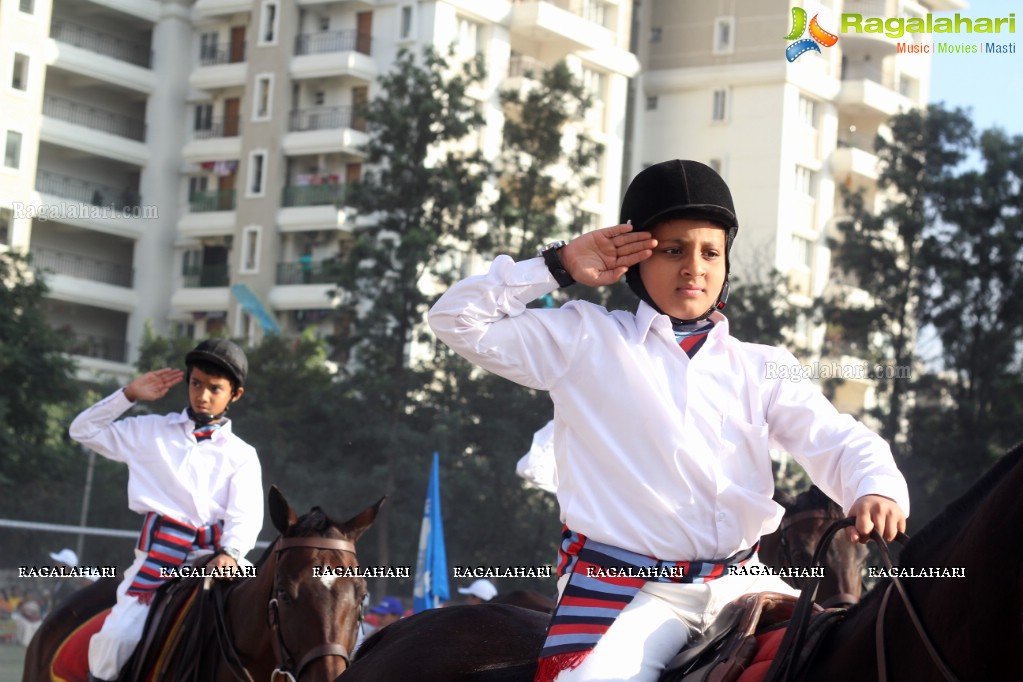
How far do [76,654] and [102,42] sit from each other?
49.6 m

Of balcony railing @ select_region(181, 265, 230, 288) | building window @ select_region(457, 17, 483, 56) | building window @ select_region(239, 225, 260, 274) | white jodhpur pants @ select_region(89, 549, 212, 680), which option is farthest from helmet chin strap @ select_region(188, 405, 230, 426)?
balcony railing @ select_region(181, 265, 230, 288)

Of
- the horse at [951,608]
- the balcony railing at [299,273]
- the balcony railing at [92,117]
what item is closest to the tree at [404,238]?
the balcony railing at [299,273]

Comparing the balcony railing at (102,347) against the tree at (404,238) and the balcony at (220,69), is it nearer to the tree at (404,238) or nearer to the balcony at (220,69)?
the balcony at (220,69)

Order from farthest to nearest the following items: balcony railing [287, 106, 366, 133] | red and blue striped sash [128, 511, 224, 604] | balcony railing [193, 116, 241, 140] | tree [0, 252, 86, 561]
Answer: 1. balcony railing [193, 116, 241, 140]
2. balcony railing [287, 106, 366, 133]
3. tree [0, 252, 86, 561]
4. red and blue striped sash [128, 511, 224, 604]

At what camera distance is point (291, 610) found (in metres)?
6.57

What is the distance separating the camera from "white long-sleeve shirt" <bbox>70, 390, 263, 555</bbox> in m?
7.99

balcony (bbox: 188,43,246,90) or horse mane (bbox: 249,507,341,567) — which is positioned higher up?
balcony (bbox: 188,43,246,90)

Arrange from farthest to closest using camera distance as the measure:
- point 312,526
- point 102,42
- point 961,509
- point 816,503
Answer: point 102,42 < point 816,503 < point 312,526 < point 961,509

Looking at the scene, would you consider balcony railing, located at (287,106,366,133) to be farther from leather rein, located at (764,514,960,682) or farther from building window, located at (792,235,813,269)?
leather rein, located at (764,514,960,682)

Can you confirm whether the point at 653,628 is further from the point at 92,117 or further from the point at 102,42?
the point at 102,42

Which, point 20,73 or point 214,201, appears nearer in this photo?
point 20,73

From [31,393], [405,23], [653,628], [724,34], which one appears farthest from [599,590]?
[724,34]

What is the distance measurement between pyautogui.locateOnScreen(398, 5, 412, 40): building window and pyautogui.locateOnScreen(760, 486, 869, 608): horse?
147 ft

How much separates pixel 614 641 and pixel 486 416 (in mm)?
28741
